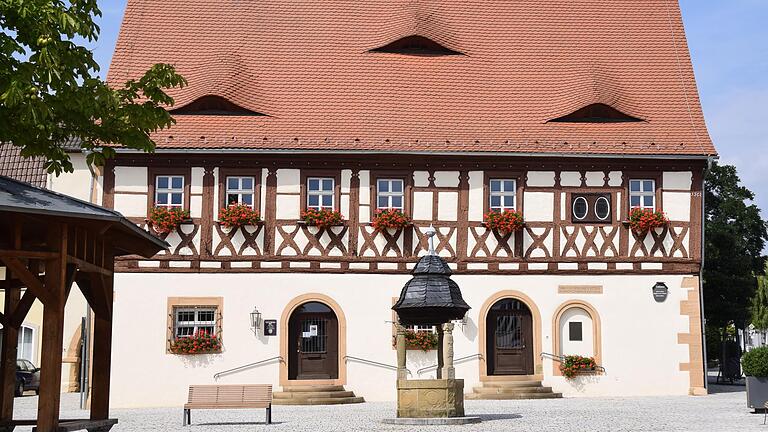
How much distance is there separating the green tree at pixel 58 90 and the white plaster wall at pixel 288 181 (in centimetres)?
1115

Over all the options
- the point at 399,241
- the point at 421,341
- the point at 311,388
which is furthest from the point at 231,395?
the point at 399,241

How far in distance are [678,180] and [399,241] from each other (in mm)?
6615

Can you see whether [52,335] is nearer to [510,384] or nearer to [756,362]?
[756,362]

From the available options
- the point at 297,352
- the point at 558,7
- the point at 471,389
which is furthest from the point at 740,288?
the point at 297,352

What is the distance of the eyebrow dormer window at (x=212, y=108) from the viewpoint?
26.4 metres

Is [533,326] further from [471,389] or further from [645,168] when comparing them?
[645,168]

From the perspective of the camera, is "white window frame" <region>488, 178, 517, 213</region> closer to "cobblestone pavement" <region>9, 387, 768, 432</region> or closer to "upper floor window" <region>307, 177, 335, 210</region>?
"upper floor window" <region>307, 177, 335, 210</region>

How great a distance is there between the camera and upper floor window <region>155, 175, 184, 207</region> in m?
25.7

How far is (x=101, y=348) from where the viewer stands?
1341cm

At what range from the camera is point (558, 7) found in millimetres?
30406

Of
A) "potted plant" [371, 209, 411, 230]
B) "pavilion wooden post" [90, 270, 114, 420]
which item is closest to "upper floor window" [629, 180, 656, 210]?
"potted plant" [371, 209, 411, 230]

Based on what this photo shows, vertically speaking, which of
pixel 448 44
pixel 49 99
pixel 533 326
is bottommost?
pixel 533 326

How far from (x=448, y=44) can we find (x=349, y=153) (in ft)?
16.1

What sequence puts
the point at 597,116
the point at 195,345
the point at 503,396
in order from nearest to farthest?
the point at 503,396, the point at 195,345, the point at 597,116
